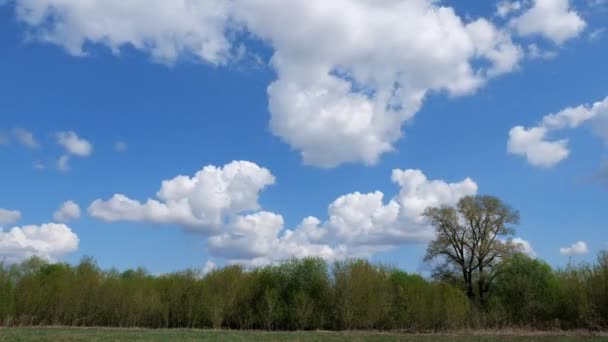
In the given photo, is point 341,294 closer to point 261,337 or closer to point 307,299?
point 307,299

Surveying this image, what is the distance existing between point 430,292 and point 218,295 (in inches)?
883

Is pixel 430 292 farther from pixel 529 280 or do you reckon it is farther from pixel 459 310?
pixel 529 280

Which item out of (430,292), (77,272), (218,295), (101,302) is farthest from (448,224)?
(77,272)

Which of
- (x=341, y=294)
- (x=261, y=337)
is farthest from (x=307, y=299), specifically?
(x=261, y=337)

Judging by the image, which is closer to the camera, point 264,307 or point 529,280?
point 529,280

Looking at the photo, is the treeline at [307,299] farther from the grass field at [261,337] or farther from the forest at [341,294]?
the grass field at [261,337]

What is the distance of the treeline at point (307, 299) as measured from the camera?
1946 inches

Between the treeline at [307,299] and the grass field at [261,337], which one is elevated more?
the treeline at [307,299]

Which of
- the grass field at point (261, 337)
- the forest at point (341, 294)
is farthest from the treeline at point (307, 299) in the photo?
the grass field at point (261, 337)

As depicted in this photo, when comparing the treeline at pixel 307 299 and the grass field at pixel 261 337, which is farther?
the treeline at pixel 307 299

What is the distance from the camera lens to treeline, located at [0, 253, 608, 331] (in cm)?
4944

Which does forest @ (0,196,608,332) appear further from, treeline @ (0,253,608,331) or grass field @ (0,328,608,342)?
grass field @ (0,328,608,342)

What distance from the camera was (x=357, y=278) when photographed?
2137 inches

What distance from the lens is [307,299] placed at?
180 ft
